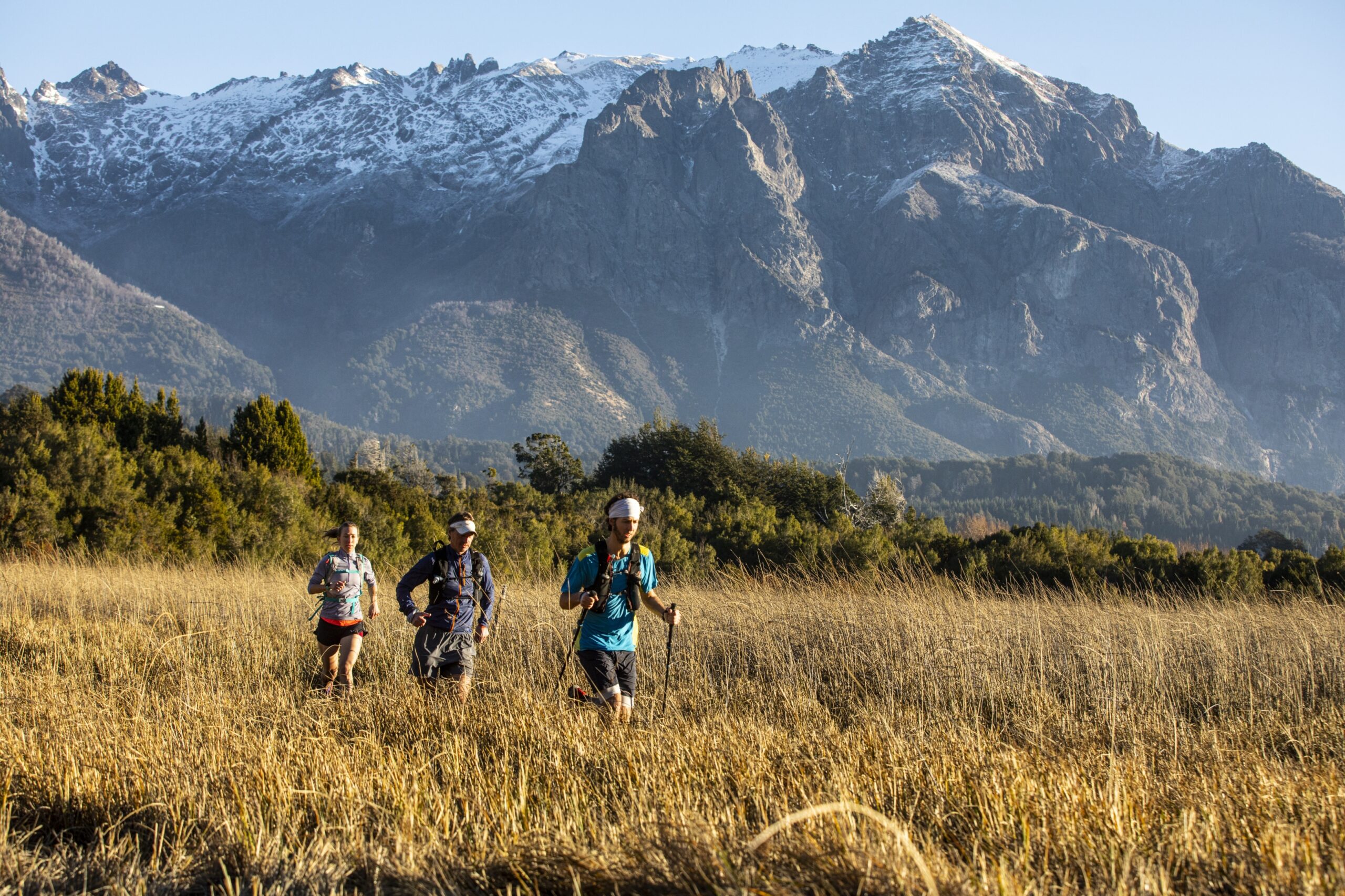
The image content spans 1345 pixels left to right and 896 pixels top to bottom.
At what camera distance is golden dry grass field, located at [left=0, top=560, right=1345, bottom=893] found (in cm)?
270

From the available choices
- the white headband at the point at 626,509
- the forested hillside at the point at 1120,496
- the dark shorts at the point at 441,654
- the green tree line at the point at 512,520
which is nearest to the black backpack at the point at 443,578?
the dark shorts at the point at 441,654

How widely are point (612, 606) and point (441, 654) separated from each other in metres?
1.36

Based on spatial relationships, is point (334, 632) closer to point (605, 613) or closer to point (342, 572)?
point (342, 572)

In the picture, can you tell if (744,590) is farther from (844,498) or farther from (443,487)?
(443,487)

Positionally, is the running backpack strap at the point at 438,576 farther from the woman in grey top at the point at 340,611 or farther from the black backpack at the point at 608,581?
the black backpack at the point at 608,581

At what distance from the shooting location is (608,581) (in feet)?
17.3

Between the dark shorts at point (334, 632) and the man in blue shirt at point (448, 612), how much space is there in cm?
93

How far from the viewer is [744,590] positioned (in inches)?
393

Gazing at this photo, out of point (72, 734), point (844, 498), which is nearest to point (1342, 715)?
point (72, 734)

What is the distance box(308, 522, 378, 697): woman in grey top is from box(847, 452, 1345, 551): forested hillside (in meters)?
127

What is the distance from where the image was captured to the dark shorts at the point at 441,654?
595 cm

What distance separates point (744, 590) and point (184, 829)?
7.07 metres

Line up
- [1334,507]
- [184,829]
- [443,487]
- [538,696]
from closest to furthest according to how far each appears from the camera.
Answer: [184,829] < [538,696] < [443,487] < [1334,507]

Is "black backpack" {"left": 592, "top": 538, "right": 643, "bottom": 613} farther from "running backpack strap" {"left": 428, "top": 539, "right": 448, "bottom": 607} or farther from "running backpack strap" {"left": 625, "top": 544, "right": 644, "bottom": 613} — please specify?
"running backpack strap" {"left": 428, "top": 539, "right": 448, "bottom": 607}
